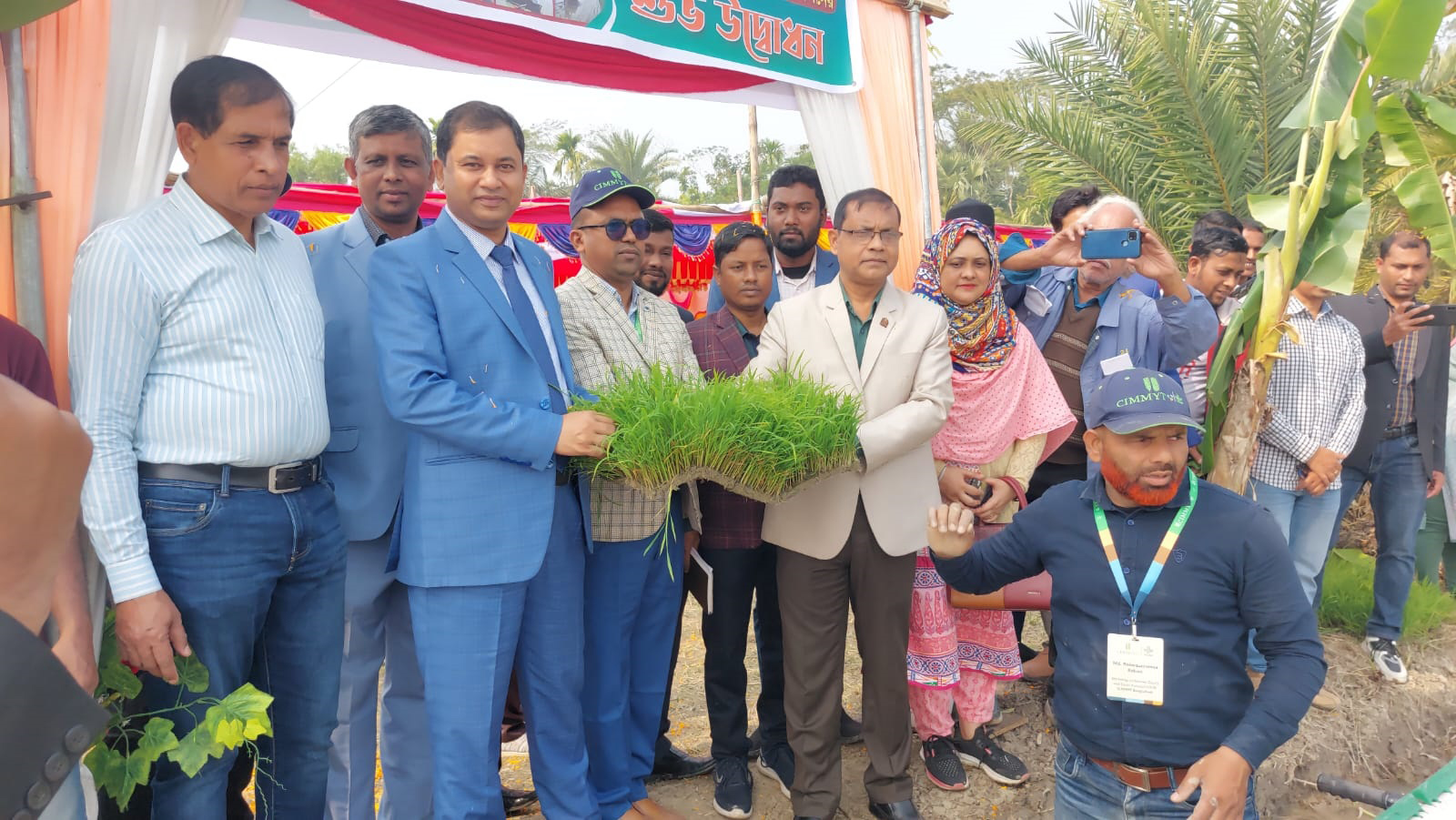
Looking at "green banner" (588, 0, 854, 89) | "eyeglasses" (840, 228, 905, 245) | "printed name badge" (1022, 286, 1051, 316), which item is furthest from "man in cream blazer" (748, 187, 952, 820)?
"green banner" (588, 0, 854, 89)

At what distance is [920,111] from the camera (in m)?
5.04

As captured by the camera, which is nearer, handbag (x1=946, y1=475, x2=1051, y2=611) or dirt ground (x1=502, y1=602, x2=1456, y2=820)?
handbag (x1=946, y1=475, x2=1051, y2=611)

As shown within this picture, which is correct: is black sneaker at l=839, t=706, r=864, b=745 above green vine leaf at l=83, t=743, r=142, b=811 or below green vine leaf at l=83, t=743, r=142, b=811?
below

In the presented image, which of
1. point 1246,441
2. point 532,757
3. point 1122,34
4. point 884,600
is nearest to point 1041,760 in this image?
point 884,600

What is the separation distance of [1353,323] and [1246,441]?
2.58 metres

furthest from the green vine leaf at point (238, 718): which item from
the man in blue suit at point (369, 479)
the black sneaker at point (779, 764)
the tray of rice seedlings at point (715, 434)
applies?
the black sneaker at point (779, 764)

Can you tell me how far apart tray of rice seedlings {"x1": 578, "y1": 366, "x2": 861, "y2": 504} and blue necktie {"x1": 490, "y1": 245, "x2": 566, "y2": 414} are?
5.6 inches

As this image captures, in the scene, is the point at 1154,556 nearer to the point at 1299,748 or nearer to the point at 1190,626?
the point at 1190,626

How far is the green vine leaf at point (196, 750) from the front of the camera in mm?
2092

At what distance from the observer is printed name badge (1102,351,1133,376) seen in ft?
11.5

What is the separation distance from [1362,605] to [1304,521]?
1265mm

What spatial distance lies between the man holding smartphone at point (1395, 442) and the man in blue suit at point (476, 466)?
13.9ft

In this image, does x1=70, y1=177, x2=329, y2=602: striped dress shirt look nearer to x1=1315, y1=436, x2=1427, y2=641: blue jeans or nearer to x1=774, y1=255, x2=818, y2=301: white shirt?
x1=774, y1=255, x2=818, y2=301: white shirt

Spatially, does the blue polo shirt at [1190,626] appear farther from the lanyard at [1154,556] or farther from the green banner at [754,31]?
the green banner at [754,31]
